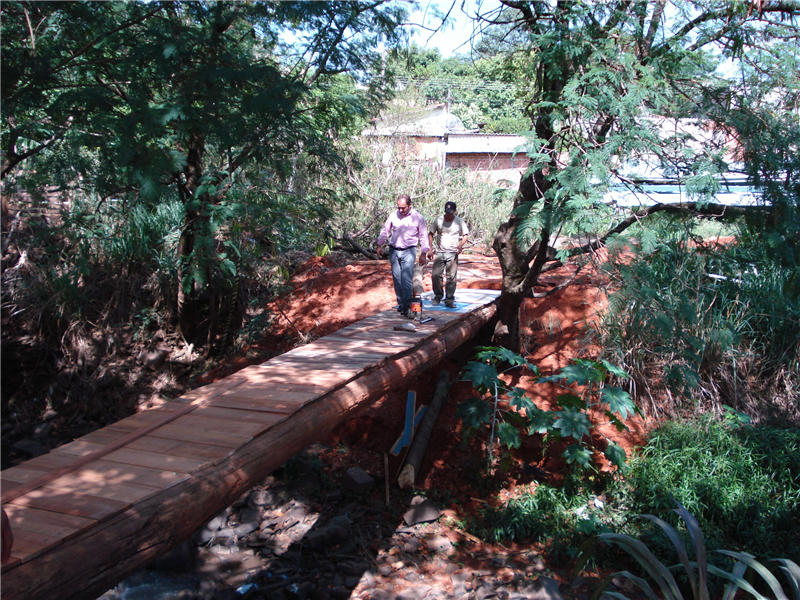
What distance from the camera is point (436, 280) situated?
6586 millimetres

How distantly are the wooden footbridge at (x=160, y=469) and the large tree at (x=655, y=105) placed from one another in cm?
199

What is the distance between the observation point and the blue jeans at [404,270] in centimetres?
592

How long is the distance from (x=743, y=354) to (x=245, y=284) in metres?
6.60

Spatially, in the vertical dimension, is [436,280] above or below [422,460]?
above

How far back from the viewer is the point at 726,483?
5.35 meters

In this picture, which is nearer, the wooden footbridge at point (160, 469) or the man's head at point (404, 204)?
the wooden footbridge at point (160, 469)

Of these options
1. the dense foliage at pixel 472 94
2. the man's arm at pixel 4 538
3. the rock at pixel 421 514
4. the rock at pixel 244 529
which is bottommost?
the rock at pixel 244 529

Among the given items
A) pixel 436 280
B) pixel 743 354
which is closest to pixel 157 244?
pixel 436 280

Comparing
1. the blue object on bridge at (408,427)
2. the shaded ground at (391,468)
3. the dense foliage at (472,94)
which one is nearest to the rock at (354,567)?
the shaded ground at (391,468)

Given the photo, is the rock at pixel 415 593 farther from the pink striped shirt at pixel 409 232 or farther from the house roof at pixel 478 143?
the house roof at pixel 478 143

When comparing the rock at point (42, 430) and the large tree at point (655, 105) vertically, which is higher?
the large tree at point (655, 105)

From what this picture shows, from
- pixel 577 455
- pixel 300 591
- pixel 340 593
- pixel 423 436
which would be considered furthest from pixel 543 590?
pixel 423 436

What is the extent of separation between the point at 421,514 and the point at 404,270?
7.70ft

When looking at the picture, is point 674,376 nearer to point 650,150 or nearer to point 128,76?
point 650,150
